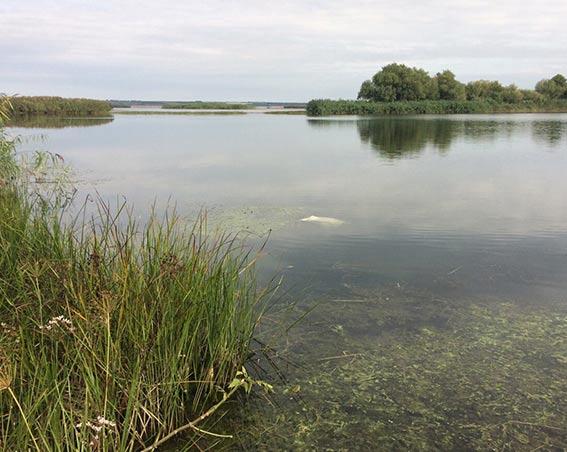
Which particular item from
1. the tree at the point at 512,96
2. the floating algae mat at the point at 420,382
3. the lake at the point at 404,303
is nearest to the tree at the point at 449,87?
the tree at the point at 512,96

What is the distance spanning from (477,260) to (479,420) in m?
2.97

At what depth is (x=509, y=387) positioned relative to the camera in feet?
9.70

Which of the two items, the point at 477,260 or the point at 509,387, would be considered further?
the point at 477,260

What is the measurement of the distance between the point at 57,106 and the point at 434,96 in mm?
40271

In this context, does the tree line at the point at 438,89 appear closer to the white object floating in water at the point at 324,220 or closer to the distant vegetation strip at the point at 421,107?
the distant vegetation strip at the point at 421,107

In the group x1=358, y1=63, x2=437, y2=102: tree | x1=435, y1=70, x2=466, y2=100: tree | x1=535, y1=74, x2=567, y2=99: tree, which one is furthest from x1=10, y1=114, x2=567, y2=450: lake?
x1=535, y1=74, x2=567, y2=99: tree

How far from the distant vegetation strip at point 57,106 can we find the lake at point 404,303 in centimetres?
3037

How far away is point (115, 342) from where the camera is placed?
2264mm

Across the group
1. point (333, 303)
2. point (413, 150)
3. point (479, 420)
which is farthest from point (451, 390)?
point (413, 150)

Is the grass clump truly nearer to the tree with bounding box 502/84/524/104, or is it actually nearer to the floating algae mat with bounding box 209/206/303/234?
the floating algae mat with bounding box 209/206/303/234

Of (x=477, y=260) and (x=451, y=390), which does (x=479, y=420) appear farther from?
(x=477, y=260)

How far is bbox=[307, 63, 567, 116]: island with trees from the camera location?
4997cm

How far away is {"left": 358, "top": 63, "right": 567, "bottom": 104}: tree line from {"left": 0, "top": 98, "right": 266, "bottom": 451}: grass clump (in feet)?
183

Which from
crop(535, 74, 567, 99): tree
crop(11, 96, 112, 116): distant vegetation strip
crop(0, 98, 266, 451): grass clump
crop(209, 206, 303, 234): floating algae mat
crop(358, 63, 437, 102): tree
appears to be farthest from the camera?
crop(535, 74, 567, 99): tree
